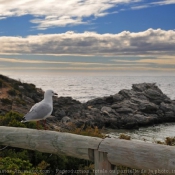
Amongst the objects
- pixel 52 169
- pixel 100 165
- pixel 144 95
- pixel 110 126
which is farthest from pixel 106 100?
pixel 100 165

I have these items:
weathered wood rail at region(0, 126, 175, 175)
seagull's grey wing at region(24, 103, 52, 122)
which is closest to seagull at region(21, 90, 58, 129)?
seagull's grey wing at region(24, 103, 52, 122)

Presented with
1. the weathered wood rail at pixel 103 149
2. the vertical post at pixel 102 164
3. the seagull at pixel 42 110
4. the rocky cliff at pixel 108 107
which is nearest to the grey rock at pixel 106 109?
the rocky cliff at pixel 108 107

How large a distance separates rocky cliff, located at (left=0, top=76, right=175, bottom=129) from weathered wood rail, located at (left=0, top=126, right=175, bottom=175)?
24919 millimetres

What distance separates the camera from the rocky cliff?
35.7 m

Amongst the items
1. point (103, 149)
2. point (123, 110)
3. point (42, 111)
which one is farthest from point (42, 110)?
point (123, 110)

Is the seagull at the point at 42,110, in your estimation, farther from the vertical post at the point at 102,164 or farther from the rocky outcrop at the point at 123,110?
the rocky outcrop at the point at 123,110

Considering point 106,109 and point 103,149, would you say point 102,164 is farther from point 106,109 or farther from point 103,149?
point 106,109

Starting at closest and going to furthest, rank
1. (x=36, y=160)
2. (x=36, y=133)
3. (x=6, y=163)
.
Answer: (x=36, y=133) < (x=6, y=163) < (x=36, y=160)

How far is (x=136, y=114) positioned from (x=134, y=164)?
37315 millimetres

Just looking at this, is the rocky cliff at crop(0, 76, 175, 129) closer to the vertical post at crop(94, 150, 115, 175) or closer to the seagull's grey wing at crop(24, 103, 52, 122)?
the seagull's grey wing at crop(24, 103, 52, 122)

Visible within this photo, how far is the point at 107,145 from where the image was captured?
4207 millimetres

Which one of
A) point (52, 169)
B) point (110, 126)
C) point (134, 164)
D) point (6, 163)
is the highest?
point (134, 164)

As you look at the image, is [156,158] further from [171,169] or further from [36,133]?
[36,133]

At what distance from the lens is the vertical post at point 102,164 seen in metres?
4.24
